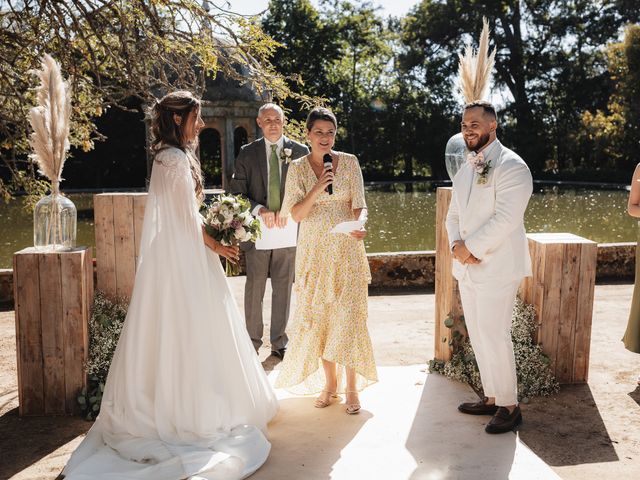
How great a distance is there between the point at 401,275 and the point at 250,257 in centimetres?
326

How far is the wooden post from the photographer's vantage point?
4934 millimetres

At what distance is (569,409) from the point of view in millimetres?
4375

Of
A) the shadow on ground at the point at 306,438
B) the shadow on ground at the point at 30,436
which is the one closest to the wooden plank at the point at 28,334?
the shadow on ground at the point at 30,436

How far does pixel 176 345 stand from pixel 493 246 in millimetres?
1978

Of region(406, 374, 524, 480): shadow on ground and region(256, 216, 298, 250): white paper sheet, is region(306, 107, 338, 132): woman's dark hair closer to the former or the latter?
region(256, 216, 298, 250): white paper sheet

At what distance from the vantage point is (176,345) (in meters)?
3.63

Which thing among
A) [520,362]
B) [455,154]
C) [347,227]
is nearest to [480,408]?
[520,362]

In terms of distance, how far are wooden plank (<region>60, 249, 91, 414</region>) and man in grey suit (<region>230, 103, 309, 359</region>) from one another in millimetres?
1572

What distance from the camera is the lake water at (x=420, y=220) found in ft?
44.4

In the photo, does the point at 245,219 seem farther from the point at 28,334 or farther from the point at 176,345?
the point at 28,334

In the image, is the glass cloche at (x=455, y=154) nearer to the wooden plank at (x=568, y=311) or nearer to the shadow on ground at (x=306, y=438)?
the wooden plank at (x=568, y=311)

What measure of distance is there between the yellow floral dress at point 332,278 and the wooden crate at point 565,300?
1.40m

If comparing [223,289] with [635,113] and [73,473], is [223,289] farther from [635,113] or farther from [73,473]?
[635,113]

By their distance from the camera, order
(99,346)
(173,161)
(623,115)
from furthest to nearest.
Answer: (623,115), (99,346), (173,161)
